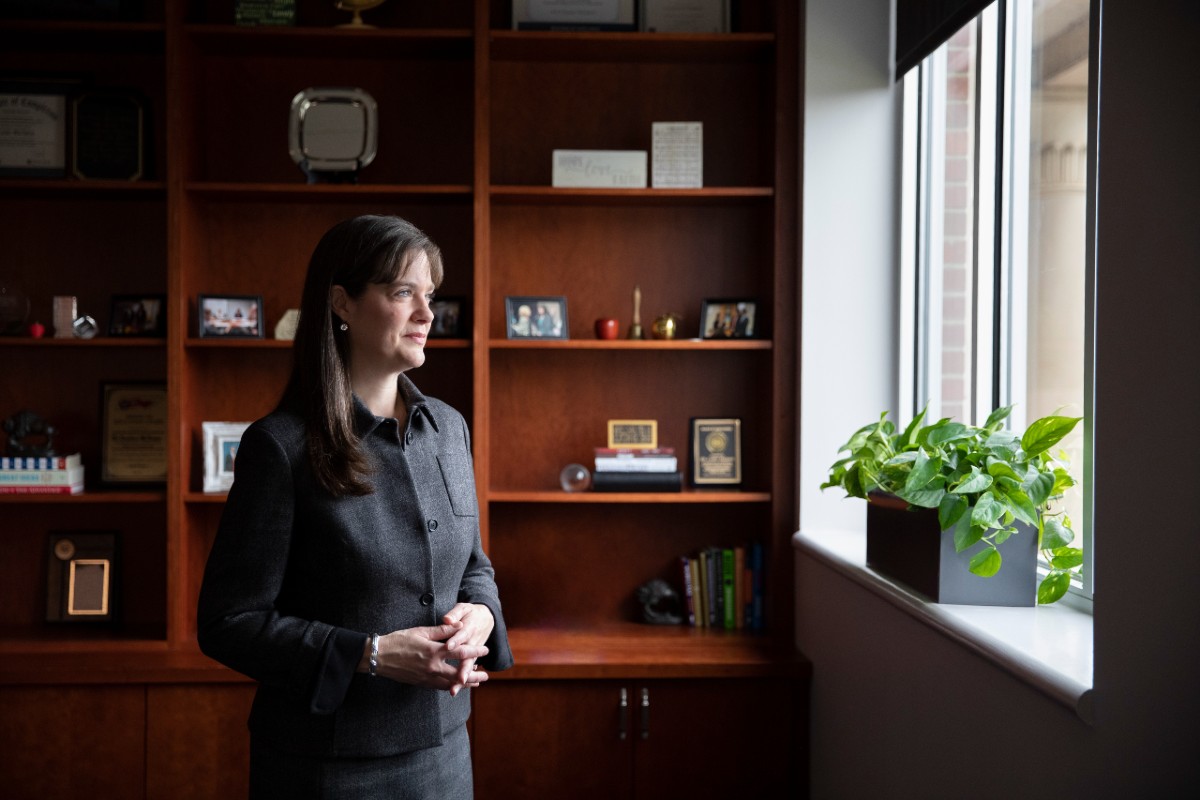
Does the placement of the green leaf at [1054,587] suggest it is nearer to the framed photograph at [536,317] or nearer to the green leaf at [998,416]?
the green leaf at [998,416]

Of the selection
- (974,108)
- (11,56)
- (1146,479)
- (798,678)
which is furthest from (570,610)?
(11,56)

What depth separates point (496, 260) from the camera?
3311 millimetres

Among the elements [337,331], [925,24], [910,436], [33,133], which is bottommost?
[910,436]

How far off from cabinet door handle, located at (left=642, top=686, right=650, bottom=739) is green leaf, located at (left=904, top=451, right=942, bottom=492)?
1.23 metres

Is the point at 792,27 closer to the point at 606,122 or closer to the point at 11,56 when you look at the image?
the point at 606,122

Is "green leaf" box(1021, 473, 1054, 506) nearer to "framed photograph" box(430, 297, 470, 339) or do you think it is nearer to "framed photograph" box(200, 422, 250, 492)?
"framed photograph" box(430, 297, 470, 339)

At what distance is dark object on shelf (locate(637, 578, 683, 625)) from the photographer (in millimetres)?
3203

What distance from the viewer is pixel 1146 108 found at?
131 centimetres

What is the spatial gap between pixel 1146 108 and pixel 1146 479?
20.1 inches

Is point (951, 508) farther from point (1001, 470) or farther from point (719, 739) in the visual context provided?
point (719, 739)

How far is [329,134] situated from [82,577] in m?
1.69

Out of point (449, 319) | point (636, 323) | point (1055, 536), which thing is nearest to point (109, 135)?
point (449, 319)

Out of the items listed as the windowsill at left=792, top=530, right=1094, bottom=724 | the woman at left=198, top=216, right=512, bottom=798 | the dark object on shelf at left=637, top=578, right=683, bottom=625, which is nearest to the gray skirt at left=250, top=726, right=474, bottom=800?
the woman at left=198, top=216, right=512, bottom=798

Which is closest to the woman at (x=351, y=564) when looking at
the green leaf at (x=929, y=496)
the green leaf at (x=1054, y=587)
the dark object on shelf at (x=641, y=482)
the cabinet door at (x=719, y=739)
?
the green leaf at (x=929, y=496)
